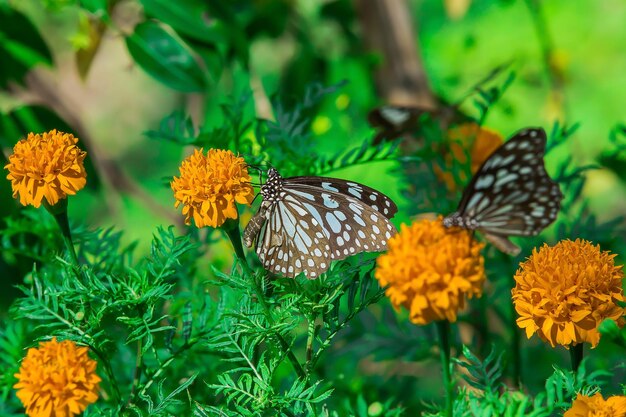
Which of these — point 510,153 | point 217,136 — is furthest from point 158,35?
point 510,153

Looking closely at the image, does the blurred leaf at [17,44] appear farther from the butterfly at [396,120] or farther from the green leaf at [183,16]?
the butterfly at [396,120]

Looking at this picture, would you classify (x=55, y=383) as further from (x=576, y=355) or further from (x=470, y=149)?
(x=470, y=149)

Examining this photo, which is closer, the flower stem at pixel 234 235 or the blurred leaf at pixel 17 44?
the flower stem at pixel 234 235

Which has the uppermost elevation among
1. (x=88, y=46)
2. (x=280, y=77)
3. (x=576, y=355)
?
(x=88, y=46)

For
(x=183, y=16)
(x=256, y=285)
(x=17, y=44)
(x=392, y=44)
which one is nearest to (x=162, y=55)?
(x=183, y=16)

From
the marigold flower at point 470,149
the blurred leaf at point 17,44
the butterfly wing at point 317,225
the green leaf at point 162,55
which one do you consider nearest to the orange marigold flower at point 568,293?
the butterfly wing at point 317,225

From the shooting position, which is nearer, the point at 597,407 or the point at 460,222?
the point at 597,407

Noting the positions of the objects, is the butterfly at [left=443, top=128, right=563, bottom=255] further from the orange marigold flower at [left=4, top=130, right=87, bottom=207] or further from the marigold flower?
the orange marigold flower at [left=4, top=130, right=87, bottom=207]
